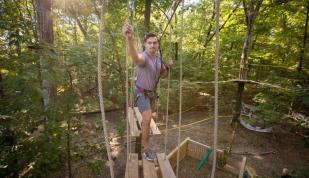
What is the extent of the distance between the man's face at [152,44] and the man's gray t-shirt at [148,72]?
2.5 inches

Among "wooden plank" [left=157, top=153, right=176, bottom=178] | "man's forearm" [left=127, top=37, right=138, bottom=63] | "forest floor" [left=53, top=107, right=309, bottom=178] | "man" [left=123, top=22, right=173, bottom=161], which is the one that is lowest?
"forest floor" [left=53, top=107, right=309, bottom=178]

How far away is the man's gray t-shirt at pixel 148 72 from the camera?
212 centimetres

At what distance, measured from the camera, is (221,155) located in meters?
4.30

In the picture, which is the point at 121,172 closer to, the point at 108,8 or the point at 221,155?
the point at 221,155

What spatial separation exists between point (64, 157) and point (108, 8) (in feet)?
11.3

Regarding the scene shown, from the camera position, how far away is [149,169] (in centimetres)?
182

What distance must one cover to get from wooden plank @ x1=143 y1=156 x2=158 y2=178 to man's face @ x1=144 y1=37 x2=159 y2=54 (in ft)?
4.09

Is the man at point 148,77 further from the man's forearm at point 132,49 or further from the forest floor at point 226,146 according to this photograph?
the forest floor at point 226,146

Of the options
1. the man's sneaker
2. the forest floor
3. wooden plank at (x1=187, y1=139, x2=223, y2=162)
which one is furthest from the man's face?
wooden plank at (x1=187, y1=139, x2=223, y2=162)

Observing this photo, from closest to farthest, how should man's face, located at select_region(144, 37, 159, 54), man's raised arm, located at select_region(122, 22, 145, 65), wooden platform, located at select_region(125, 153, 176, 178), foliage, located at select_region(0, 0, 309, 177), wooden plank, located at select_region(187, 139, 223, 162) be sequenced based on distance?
man's raised arm, located at select_region(122, 22, 145, 65)
wooden platform, located at select_region(125, 153, 176, 178)
foliage, located at select_region(0, 0, 309, 177)
man's face, located at select_region(144, 37, 159, 54)
wooden plank, located at select_region(187, 139, 223, 162)

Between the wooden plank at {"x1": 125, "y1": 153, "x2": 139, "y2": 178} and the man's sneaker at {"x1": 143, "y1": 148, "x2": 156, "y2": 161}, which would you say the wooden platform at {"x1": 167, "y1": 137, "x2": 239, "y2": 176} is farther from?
Answer: the wooden plank at {"x1": 125, "y1": 153, "x2": 139, "y2": 178}

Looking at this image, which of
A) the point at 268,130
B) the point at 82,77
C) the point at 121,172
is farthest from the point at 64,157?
the point at 268,130

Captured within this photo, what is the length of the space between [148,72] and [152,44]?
33cm

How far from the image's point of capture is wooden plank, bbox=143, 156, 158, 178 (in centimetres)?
168
